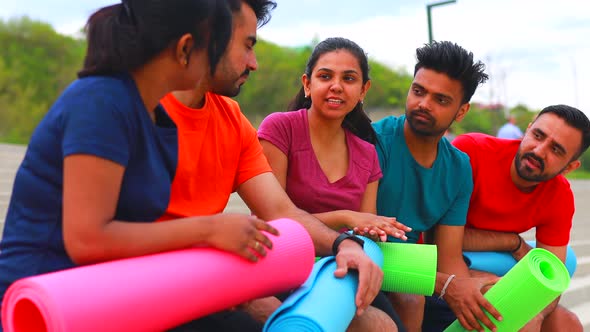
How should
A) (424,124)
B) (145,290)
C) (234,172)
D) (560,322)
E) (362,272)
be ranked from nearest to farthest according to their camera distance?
(145,290)
(362,272)
(234,172)
(424,124)
(560,322)

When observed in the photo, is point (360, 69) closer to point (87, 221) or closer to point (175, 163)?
point (175, 163)

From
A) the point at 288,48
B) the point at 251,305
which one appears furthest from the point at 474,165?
the point at 288,48

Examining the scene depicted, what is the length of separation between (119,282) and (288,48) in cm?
3417

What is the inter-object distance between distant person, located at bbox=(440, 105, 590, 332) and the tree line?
53.1ft

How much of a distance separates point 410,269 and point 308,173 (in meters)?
0.59

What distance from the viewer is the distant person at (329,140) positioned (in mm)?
2691

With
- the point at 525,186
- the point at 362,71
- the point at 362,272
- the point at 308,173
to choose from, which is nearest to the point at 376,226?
the point at 362,272

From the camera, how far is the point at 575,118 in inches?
128

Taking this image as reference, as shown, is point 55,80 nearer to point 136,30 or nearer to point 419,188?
point 419,188

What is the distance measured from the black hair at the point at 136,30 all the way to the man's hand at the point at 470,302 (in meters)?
1.50

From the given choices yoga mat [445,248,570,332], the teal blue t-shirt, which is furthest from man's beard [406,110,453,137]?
yoga mat [445,248,570,332]

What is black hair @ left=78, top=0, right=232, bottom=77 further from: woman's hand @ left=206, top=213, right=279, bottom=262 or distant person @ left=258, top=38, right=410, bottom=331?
distant person @ left=258, top=38, right=410, bottom=331

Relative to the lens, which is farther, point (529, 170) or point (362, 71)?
point (529, 170)

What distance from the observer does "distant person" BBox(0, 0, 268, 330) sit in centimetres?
151
